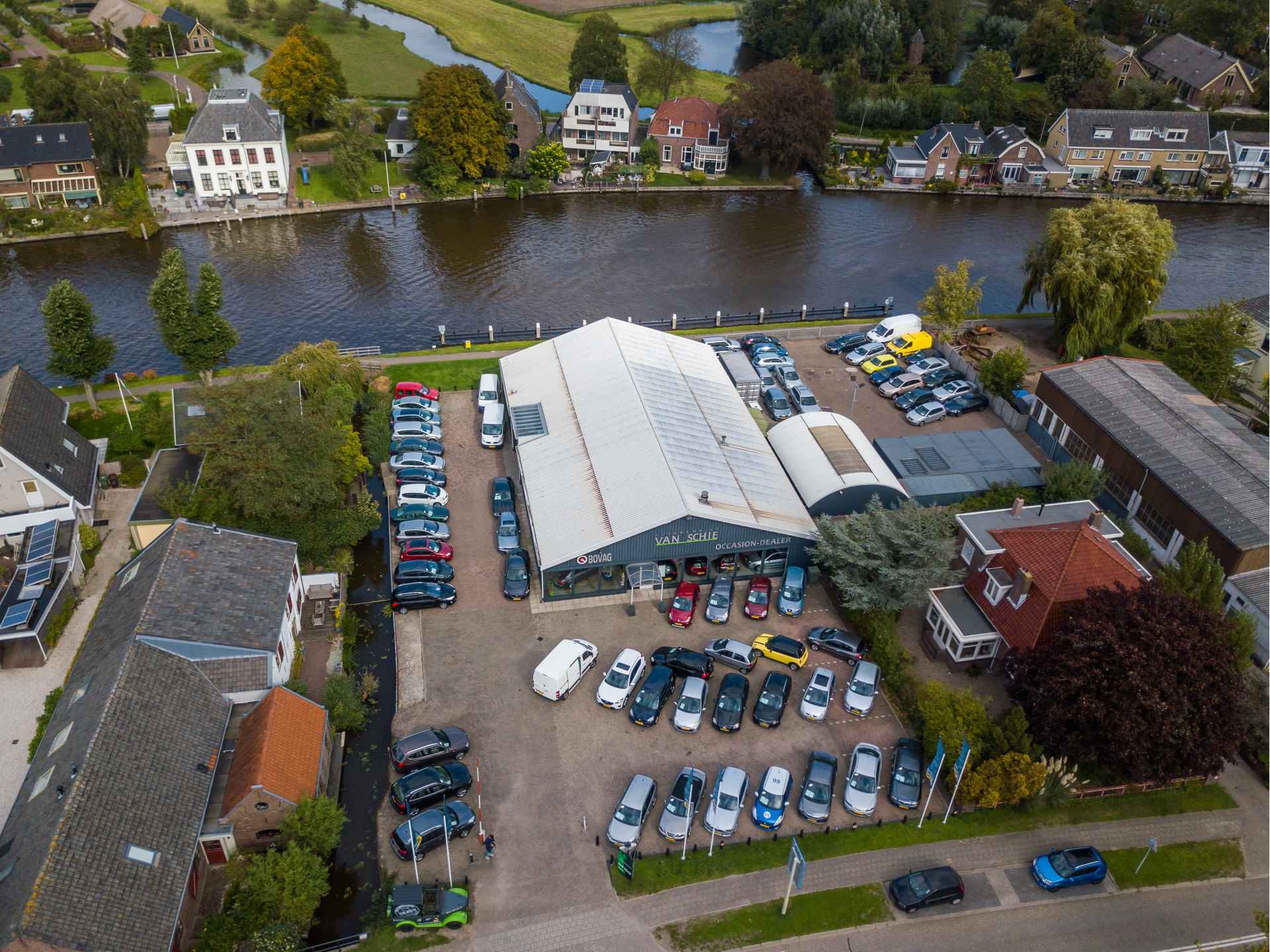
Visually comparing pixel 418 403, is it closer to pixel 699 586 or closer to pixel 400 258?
pixel 699 586

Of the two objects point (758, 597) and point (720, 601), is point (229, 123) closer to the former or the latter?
point (720, 601)

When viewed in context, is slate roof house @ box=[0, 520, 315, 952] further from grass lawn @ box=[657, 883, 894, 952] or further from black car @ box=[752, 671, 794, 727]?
black car @ box=[752, 671, 794, 727]

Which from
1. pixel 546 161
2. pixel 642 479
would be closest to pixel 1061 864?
pixel 642 479

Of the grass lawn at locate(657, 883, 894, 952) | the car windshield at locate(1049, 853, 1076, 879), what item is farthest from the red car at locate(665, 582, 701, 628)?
the car windshield at locate(1049, 853, 1076, 879)

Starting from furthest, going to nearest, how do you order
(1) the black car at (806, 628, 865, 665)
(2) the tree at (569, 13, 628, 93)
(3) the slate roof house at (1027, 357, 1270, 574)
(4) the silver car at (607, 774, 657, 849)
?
1. (2) the tree at (569, 13, 628, 93)
2. (3) the slate roof house at (1027, 357, 1270, 574)
3. (1) the black car at (806, 628, 865, 665)
4. (4) the silver car at (607, 774, 657, 849)

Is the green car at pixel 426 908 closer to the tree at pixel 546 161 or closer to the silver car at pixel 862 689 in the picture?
the silver car at pixel 862 689

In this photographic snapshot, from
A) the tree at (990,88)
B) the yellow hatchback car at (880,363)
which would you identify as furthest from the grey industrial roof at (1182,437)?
the tree at (990,88)

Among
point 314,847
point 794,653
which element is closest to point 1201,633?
point 794,653
